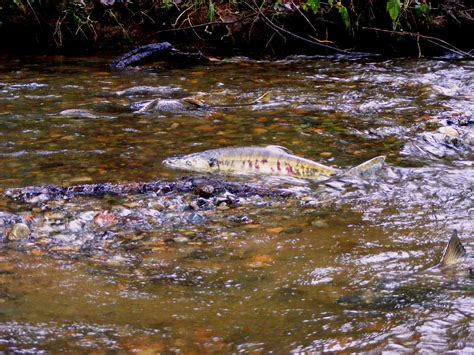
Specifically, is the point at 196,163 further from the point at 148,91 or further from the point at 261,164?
the point at 148,91

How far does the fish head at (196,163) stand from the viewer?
4.52 meters

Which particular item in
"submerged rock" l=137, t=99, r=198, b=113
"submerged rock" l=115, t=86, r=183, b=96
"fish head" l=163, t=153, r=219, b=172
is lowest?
"fish head" l=163, t=153, r=219, b=172

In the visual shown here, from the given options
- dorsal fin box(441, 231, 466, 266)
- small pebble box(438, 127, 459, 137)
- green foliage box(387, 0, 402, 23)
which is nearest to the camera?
dorsal fin box(441, 231, 466, 266)

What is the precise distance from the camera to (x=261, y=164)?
4.47 m

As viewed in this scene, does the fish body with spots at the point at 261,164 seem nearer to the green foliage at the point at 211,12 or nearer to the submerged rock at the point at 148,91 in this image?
the submerged rock at the point at 148,91

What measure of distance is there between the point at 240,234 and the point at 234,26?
678cm

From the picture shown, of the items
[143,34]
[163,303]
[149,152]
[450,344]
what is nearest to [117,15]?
[143,34]

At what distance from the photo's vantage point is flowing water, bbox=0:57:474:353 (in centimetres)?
255

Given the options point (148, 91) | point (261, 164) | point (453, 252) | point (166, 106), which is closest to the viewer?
point (453, 252)

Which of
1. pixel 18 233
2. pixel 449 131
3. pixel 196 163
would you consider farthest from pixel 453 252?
pixel 449 131

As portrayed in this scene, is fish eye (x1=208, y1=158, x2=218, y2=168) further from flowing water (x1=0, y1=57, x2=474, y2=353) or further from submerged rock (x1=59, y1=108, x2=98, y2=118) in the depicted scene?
submerged rock (x1=59, y1=108, x2=98, y2=118)

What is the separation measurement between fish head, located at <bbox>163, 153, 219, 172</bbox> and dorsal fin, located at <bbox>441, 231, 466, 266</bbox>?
192 cm

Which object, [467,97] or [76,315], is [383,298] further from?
[467,97]

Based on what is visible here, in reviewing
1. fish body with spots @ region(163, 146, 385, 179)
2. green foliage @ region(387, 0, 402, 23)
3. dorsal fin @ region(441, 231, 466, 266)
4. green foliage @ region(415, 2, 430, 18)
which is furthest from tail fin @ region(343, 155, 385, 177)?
Answer: green foliage @ region(415, 2, 430, 18)
